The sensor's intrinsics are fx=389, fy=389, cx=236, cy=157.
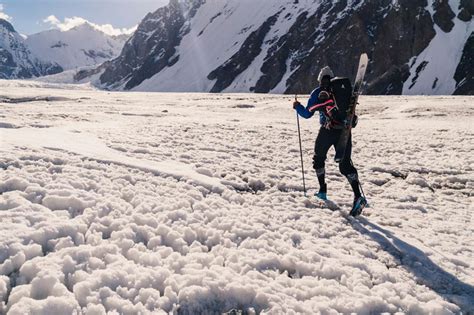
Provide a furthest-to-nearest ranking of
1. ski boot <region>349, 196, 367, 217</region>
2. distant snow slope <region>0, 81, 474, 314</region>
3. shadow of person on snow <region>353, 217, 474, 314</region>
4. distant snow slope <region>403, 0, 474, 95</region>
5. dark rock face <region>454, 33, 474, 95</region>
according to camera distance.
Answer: distant snow slope <region>403, 0, 474, 95</region> → dark rock face <region>454, 33, 474, 95</region> → ski boot <region>349, 196, 367, 217</region> → shadow of person on snow <region>353, 217, 474, 314</region> → distant snow slope <region>0, 81, 474, 314</region>

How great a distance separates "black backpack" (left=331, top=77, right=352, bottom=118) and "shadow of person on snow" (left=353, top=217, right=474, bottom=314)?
251 centimetres

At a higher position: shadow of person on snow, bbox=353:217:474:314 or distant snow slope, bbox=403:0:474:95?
distant snow slope, bbox=403:0:474:95

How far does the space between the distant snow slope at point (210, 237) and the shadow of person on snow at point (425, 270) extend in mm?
22

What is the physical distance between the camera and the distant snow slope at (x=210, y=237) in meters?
4.57

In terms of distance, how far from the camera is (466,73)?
84750 millimetres

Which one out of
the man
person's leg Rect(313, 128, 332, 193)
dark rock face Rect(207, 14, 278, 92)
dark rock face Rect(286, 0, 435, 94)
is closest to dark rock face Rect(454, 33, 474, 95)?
dark rock face Rect(286, 0, 435, 94)

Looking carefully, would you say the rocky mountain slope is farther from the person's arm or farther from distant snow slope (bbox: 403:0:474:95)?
the person's arm

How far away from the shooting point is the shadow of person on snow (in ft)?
17.4

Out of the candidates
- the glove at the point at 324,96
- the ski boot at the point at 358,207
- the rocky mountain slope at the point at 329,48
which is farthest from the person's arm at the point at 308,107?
the rocky mountain slope at the point at 329,48

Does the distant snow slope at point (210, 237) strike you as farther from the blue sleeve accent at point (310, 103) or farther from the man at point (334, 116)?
the blue sleeve accent at point (310, 103)

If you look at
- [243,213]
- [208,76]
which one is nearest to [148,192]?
[243,213]

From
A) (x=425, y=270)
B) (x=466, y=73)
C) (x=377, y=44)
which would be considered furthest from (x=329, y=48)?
(x=425, y=270)

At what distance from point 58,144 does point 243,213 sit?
221 inches

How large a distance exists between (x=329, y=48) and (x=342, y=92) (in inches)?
4595
